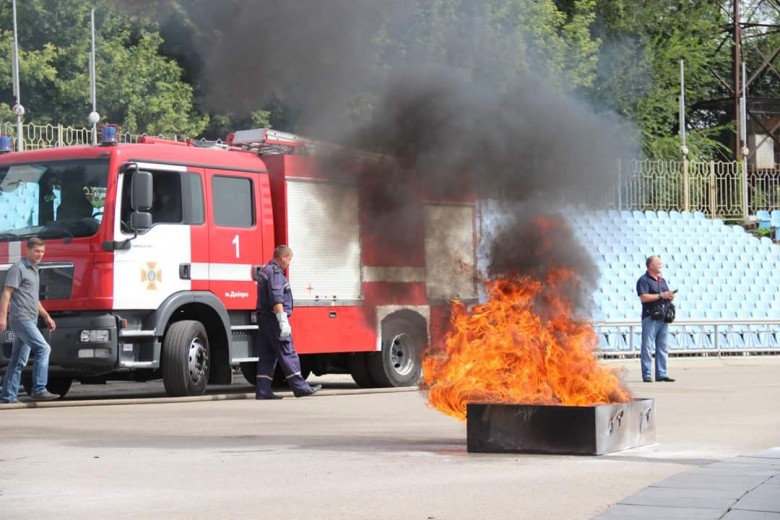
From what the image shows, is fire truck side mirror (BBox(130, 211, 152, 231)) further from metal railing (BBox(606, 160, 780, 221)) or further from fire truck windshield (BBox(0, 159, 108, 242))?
metal railing (BBox(606, 160, 780, 221))

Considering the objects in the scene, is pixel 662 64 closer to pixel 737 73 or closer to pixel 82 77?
pixel 737 73

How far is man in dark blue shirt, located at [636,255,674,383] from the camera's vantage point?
68.2ft

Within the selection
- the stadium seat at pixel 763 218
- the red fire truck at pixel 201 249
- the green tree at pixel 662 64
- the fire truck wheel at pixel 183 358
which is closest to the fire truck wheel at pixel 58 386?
the red fire truck at pixel 201 249

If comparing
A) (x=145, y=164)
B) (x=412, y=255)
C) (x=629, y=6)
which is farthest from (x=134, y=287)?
(x=629, y=6)

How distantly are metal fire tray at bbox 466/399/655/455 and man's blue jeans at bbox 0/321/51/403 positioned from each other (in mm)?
6681

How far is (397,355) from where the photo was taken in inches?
776

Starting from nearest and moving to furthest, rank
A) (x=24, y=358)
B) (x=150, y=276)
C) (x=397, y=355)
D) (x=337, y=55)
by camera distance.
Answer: (x=337, y=55) < (x=24, y=358) < (x=150, y=276) < (x=397, y=355)

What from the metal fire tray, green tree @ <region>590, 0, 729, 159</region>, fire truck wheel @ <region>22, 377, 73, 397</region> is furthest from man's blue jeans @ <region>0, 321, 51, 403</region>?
green tree @ <region>590, 0, 729, 159</region>

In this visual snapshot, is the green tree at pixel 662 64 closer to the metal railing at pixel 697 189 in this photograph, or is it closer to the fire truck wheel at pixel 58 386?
the metal railing at pixel 697 189

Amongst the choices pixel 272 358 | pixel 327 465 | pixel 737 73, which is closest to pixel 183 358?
pixel 272 358

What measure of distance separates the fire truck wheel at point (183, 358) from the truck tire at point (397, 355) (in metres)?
3.11

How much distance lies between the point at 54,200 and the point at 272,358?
312 cm

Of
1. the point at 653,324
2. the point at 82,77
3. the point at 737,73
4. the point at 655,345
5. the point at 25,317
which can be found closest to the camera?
the point at 25,317

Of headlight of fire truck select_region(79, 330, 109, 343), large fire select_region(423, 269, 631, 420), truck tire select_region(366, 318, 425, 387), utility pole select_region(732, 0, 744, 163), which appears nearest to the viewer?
large fire select_region(423, 269, 631, 420)
